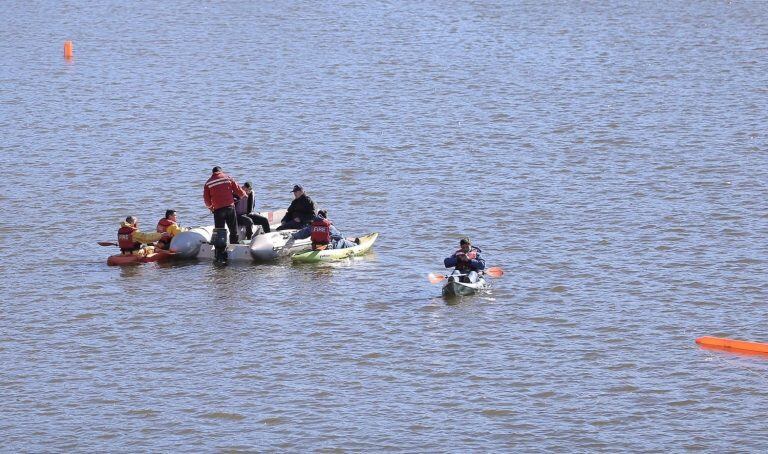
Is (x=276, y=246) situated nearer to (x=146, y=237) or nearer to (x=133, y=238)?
(x=146, y=237)

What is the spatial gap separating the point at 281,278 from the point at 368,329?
3927 millimetres

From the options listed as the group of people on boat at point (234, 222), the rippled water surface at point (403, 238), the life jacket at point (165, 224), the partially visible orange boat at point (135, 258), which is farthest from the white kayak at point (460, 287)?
the life jacket at point (165, 224)

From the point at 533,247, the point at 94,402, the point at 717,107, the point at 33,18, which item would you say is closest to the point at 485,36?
the point at 717,107

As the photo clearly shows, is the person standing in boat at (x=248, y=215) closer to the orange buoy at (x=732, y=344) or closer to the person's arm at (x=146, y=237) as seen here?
the person's arm at (x=146, y=237)

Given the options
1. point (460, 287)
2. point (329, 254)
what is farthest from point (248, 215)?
point (460, 287)

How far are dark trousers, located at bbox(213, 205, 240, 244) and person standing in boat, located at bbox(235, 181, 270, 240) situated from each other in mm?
435

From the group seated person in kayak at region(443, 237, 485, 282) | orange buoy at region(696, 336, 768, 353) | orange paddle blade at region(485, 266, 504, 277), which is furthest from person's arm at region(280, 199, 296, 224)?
orange buoy at region(696, 336, 768, 353)

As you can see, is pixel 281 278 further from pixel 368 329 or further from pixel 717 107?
pixel 717 107

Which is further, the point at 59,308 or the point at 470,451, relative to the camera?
the point at 59,308

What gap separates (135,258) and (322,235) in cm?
400

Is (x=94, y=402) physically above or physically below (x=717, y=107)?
below

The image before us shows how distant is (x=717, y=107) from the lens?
156ft

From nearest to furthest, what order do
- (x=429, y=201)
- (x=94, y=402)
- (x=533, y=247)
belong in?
(x=94, y=402) < (x=533, y=247) < (x=429, y=201)

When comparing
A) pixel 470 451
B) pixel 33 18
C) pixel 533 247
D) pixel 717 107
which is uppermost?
pixel 33 18
